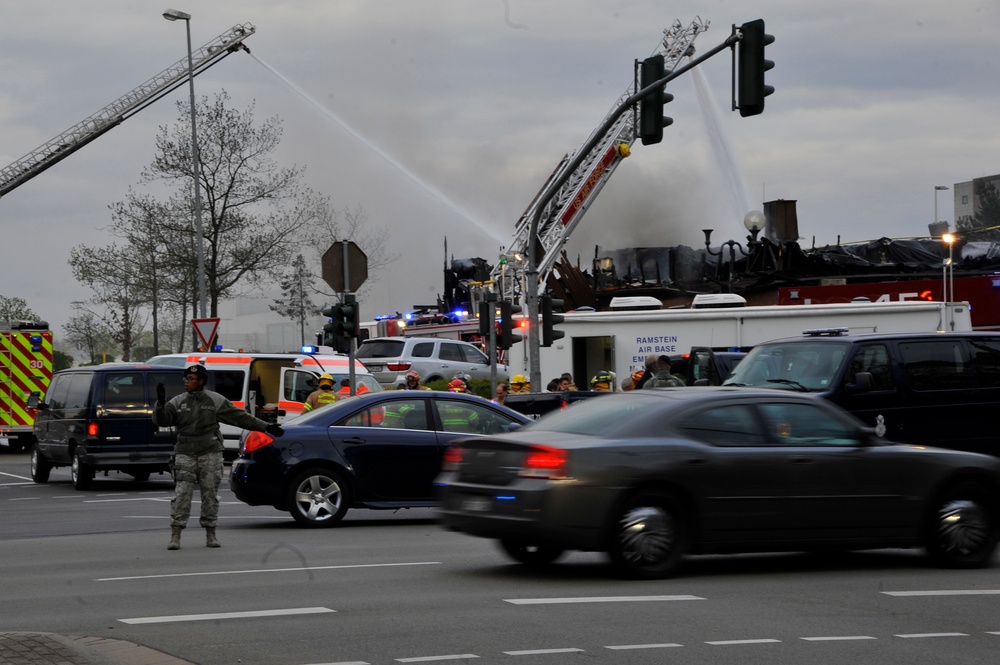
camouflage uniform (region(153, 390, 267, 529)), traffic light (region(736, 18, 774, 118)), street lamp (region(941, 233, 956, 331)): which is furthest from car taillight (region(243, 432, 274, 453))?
street lamp (region(941, 233, 956, 331))

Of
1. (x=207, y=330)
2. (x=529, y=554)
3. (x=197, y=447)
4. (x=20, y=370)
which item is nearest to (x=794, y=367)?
(x=529, y=554)

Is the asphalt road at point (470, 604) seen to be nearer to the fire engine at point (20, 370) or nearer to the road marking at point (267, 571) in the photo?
the road marking at point (267, 571)

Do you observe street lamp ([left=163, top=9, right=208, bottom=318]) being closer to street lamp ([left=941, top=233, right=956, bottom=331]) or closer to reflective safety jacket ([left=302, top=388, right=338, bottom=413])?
reflective safety jacket ([left=302, top=388, right=338, bottom=413])

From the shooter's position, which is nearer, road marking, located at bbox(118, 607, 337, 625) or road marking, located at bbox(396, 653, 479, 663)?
road marking, located at bbox(396, 653, 479, 663)

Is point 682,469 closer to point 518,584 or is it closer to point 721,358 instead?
point 518,584

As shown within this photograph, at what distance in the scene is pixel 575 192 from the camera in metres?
37.4

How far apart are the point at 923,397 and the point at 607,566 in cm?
600

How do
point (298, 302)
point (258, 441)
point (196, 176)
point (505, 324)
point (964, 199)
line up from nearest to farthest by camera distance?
point (258, 441)
point (505, 324)
point (196, 176)
point (298, 302)
point (964, 199)

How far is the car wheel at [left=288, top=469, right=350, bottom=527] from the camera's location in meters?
14.6

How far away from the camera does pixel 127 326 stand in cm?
5734

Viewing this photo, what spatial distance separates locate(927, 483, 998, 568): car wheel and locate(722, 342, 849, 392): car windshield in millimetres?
3920

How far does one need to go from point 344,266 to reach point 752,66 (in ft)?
23.5

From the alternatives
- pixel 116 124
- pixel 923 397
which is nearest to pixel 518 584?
pixel 923 397

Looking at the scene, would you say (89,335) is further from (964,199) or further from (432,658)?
(964,199)
